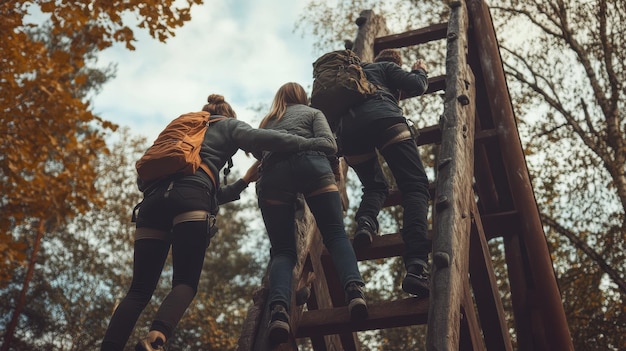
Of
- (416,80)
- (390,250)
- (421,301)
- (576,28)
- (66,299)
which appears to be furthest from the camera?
(66,299)

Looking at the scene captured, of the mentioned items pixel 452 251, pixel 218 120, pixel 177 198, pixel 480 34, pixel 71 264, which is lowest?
pixel 452 251

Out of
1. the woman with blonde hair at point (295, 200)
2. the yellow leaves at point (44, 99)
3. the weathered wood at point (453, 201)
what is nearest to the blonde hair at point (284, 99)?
Answer: the woman with blonde hair at point (295, 200)

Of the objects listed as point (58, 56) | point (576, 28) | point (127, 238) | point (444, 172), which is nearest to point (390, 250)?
point (444, 172)

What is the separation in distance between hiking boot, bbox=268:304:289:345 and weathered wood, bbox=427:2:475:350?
633 millimetres

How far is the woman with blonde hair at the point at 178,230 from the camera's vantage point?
310cm

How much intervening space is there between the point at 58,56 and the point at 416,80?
233 inches

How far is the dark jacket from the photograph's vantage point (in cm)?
381

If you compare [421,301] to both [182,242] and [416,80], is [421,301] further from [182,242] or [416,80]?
[416,80]

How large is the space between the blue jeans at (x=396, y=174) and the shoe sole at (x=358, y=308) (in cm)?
39

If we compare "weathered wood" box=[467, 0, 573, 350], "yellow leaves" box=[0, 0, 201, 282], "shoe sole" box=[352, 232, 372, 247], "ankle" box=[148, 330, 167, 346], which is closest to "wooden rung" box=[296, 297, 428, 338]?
"shoe sole" box=[352, 232, 372, 247]

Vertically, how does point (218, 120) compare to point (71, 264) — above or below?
below

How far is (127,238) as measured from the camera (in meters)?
19.7

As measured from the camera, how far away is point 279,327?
2.95 m

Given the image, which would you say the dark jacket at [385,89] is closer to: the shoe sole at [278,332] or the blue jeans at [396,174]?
the blue jeans at [396,174]
